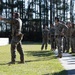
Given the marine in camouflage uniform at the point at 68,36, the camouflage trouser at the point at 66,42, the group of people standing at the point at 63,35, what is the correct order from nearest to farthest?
the group of people standing at the point at 63,35 → the marine in camouflage uniform at the point at 68,36 → the camouflage trouser at the point at 66,42

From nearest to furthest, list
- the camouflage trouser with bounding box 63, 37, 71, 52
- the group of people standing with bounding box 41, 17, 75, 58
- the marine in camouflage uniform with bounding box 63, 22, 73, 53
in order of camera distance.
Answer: the group of people standing with bounding box 41, 17, 75, 58
the marine in camouflage uniform with bounding box 63, 22, 73, 53
the camouflage trouser with bounding box 63, 37, 71, 52

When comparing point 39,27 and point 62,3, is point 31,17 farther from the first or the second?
point 62,3

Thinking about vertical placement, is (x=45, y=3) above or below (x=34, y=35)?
above

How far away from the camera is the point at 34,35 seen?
60938 millimetres

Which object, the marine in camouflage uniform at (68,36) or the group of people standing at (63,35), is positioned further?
the marine in camouflage uniform at (68,36)

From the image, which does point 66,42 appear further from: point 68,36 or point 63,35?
point 63,35

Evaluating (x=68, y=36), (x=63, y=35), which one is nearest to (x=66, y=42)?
(x=68, y=36)

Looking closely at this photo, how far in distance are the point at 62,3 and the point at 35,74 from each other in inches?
2269

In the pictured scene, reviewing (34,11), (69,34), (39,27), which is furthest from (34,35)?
(69,34)

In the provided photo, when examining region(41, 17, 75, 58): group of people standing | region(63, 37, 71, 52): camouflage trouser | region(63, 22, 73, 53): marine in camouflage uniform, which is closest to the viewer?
region(41, 17, 75, 58): group of people standing

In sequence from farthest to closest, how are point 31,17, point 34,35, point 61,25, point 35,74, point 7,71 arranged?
point 31,17 < point 34,35 < point 61,25 < point 7,71 < point 35,74

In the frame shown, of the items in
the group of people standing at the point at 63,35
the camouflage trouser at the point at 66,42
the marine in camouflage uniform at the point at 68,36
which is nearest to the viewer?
the group of people standing at the point at 63,35

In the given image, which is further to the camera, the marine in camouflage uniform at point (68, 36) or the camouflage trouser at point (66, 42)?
the camouflage trouser at point (66, 42)

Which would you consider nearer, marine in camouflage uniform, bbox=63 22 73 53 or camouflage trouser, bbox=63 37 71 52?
marine in camouflage uniform, bbox=63 22 73 53
